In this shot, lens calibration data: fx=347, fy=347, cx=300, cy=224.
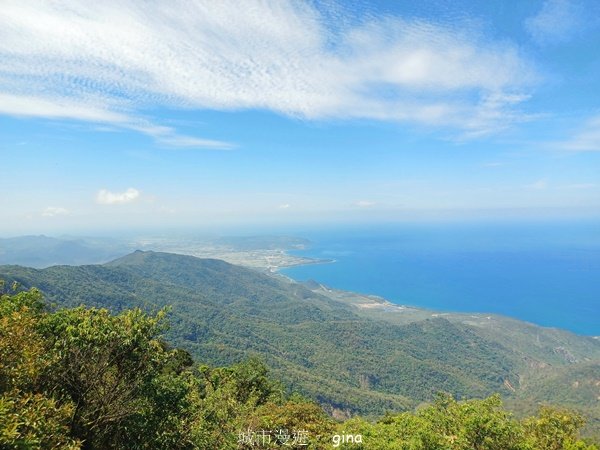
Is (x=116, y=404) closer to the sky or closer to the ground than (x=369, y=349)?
closer to the sky

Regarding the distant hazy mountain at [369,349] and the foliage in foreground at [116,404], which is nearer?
the foliage in foreground at [116,404]

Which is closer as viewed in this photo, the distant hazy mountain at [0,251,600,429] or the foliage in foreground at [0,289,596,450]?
the foliage in foreground at [0,289,596,450]

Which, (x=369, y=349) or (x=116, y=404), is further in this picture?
(x=369, y=349)

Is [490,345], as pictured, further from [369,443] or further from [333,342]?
[369,443]

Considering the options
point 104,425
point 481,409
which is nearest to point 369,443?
point 481,409

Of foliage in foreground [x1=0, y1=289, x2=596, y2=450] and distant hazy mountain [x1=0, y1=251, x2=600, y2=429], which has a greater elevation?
foliage in foreground [x1=0, y1=289, x2=596, y2=450]
